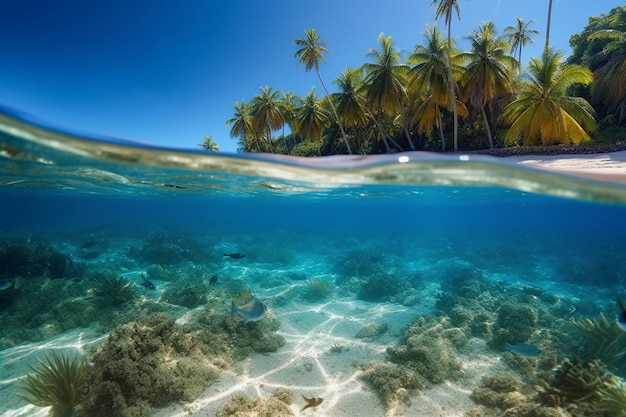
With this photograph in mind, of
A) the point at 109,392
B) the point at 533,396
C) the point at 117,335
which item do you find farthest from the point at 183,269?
the point at 533,396

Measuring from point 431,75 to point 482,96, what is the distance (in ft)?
16.0

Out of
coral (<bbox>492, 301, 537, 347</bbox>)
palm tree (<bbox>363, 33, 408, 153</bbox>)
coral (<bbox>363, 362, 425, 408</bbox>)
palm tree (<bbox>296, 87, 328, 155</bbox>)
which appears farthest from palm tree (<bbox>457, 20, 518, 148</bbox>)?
coral (<bbox>363, 362, 425, 408</bbox>)

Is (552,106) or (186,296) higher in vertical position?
(552,106)

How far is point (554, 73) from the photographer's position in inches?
856

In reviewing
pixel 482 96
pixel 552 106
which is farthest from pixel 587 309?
pixel 482 96

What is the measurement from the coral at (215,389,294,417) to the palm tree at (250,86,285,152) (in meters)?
38.2

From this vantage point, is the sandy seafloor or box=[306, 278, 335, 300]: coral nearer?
the sandy seafloor

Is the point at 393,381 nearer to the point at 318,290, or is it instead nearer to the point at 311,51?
the point at 318,290

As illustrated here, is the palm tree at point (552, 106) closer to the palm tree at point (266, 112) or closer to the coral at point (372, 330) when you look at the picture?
the coral at point (372, 330)

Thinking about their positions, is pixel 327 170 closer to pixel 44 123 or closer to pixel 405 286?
pixel 44 123

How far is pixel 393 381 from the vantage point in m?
6.20

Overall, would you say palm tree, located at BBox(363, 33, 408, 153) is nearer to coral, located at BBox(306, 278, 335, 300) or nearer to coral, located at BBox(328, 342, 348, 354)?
coral, located at BBox(306, 278, 335, 300)

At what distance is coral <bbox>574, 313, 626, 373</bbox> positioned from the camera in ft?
21.7

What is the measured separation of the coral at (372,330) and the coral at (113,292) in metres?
7.87
